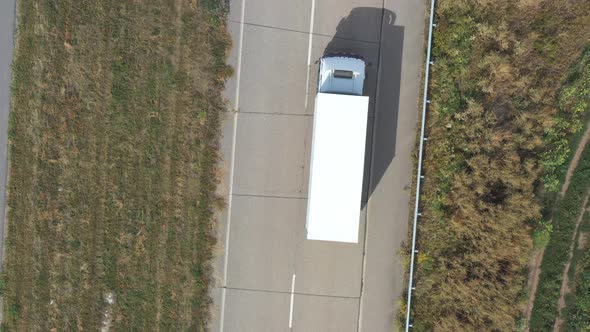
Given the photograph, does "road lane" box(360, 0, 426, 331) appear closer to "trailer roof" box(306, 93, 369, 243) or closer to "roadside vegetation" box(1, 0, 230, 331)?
"trailer roof" box(306, 93, 369, 243)

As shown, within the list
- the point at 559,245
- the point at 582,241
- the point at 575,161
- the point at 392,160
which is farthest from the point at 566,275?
the point at 392,160

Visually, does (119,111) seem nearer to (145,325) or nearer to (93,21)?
(93,21)

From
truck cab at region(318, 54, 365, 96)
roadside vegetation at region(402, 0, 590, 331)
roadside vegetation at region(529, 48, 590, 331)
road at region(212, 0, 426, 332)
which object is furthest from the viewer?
road at region(212, 0, 426, 332)

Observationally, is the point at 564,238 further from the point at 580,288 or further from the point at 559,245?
the point at 580,288

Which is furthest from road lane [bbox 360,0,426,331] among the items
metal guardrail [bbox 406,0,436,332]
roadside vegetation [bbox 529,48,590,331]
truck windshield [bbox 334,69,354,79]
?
roadside vegetation [bbox 529,48,590,331]

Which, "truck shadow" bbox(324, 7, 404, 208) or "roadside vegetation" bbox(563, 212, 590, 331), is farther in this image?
"truck shadow" bbox(324, 7, 404, 208)

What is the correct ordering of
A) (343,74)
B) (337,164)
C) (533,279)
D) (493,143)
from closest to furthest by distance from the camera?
(337,164) → (343,74) → (493,143) → (533,279)
